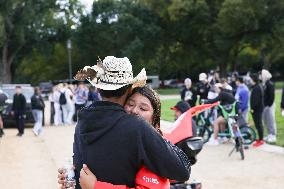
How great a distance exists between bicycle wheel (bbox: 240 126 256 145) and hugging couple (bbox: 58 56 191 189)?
947 centimetres

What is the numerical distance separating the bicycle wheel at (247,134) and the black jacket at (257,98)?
0.61 m

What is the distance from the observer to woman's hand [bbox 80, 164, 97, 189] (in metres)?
2.60

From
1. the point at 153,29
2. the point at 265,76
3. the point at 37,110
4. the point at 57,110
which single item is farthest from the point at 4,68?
the point at 265,76

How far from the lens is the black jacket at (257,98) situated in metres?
12.0

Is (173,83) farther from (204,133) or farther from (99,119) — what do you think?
(99,119)

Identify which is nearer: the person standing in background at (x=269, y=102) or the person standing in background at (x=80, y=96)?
the person standing in background at (x=269, y=102)

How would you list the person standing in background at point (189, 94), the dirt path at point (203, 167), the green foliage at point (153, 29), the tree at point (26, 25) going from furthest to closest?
1. the tree at point (26, 25)
2. the green foliage at point (153, 29)
3. the person standing in background at point (189, 94)
4. the dirt path at point (203, 167)

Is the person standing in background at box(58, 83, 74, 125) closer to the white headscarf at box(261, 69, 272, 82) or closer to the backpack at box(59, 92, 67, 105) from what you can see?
the backpack at box(59, 92, 67, 105)

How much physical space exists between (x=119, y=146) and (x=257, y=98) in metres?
9.94

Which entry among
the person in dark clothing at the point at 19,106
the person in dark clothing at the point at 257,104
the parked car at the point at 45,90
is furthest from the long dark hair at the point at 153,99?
the parked car at the point at 45,90

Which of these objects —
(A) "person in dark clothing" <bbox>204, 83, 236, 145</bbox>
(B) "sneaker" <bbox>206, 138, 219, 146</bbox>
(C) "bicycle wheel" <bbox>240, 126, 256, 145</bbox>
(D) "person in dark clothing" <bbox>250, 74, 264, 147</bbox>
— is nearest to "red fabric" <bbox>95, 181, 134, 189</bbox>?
(A) "person in dark clothing" <bbox>204, 83, 236, 145</bbox>

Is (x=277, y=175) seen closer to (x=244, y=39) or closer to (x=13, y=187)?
(x=13, y=187)

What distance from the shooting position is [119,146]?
251cm

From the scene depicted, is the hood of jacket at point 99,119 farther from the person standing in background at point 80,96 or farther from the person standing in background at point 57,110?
the person standing in background at point 57,110
